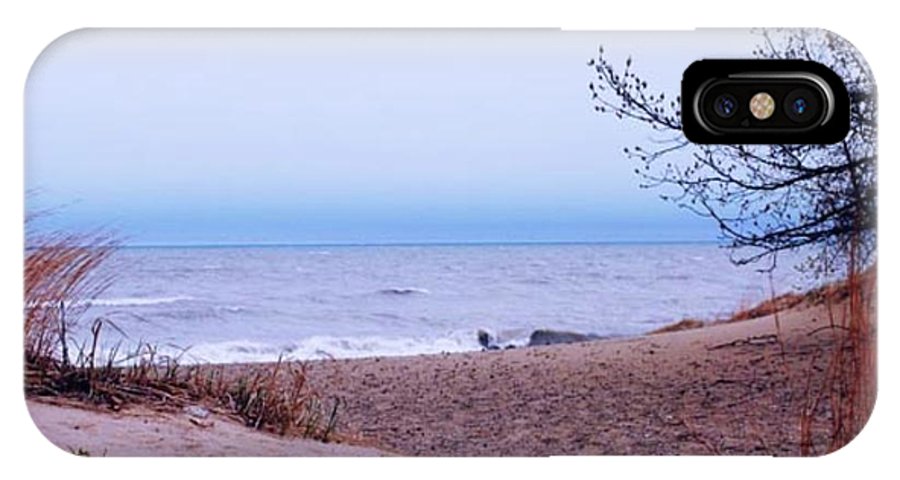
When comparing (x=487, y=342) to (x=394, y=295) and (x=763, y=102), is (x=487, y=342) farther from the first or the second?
(x=763, y=102)

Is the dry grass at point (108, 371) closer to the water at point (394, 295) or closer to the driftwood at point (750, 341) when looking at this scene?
the water at point (394, 295)

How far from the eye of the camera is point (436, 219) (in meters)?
2.57

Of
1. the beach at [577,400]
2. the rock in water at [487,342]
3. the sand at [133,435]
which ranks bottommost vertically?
the sand at [133,435]

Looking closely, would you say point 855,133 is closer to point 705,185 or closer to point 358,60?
point 705,185

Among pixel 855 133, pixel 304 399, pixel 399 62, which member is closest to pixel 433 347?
pixel 304 399

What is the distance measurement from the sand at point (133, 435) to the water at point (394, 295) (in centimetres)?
9

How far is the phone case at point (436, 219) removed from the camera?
2568 millimetres

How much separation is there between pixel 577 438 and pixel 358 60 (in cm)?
51

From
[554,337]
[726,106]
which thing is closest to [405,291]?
[554,337]

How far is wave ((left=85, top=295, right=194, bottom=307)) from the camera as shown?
259cm

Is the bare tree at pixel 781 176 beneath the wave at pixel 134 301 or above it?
above

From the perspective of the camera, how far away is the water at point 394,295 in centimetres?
258

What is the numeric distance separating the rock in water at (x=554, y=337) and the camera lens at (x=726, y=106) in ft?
0.98

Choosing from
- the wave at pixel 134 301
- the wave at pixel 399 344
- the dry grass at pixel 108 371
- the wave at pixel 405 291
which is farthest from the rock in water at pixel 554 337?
the wave at pixel 134 301
